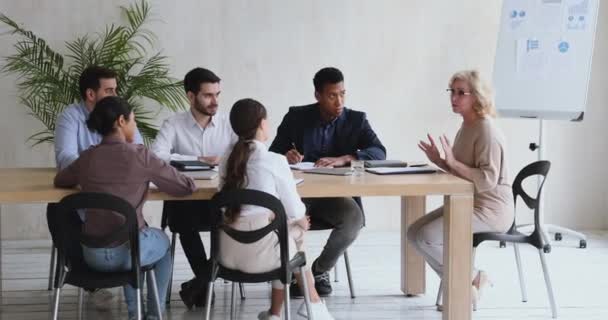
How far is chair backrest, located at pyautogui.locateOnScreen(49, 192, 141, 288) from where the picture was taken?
3.19 metres

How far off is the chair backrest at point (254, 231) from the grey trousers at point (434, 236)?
89 centimetres

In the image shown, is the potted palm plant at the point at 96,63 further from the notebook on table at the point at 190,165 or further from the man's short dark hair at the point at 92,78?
the notebook on table at the point at 190,165

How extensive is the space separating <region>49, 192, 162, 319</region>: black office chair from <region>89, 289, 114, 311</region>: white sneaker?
0.91 metres

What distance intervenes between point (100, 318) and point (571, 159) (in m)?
3.95

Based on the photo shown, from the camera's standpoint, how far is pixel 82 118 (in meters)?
4.37

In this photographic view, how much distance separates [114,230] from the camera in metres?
3.36

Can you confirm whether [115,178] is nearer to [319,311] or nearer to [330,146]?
[319,311]

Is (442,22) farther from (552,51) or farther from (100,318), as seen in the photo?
(100,318)

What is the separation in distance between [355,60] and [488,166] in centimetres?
259

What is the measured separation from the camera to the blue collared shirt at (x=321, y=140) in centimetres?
481

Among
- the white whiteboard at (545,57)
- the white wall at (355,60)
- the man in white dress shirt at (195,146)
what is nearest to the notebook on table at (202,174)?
the man in white dress shirt at (195,146)

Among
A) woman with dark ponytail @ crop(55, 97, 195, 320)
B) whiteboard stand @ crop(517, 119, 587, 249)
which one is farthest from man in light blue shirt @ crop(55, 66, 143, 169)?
whiteboard stand @ crop(517, 119, 587, 249)

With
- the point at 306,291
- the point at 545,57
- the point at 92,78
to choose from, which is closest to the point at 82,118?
the point at 92,78

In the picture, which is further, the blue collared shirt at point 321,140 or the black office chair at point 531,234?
the blue collared shirt at point 321,140
